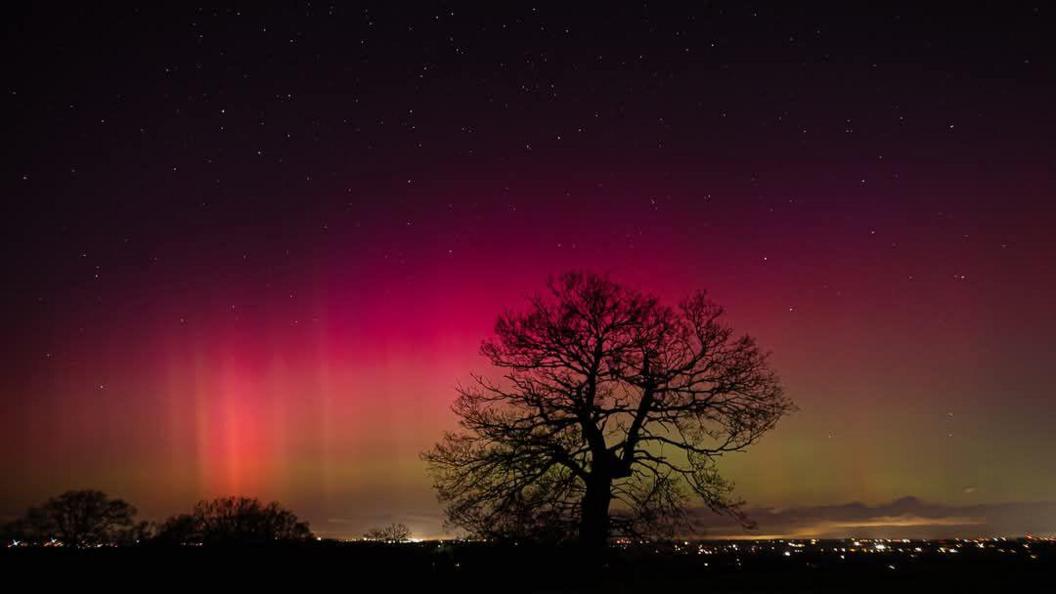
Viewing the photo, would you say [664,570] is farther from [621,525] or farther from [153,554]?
[153,554]

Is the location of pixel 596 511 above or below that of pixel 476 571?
above

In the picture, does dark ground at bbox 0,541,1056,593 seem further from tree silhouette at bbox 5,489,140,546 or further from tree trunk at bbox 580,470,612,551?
tree silhouette at bbox 5,489,140,546

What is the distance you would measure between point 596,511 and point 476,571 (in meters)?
5.26

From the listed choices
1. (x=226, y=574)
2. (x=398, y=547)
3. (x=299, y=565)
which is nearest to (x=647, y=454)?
(x=398, y=547)

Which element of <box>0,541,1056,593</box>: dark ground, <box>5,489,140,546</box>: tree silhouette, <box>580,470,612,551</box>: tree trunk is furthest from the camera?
<box>5,489,140,546</box>: tree silhouette

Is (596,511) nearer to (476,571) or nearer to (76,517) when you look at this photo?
(476,571)

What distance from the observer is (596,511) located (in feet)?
73.0

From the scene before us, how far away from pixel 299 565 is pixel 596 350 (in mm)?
10241

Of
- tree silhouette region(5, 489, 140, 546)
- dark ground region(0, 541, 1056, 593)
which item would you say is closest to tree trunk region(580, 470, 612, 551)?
dark ground region(0, 541, 1056, 593)

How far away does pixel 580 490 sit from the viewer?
22.4 metres

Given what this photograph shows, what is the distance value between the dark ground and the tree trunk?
2.96 ft

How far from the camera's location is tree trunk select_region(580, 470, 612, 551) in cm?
2186

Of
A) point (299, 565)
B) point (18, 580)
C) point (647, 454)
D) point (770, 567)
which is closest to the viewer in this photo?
point (18, 580)

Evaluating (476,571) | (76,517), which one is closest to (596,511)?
(476,571)
